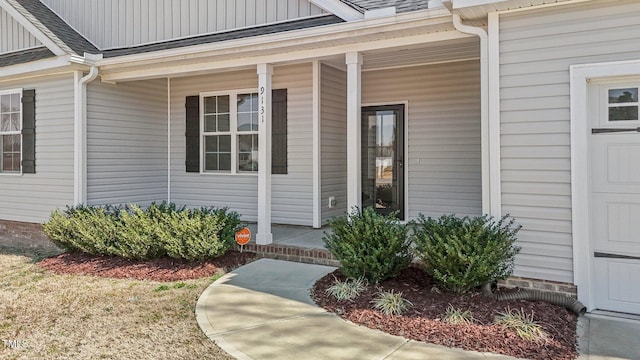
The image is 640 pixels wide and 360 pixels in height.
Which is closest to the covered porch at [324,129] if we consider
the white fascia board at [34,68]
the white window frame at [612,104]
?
the white fascia board at [34,68]

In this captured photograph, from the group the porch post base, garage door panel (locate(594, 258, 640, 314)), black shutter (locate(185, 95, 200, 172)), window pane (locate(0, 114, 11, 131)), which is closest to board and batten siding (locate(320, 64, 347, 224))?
the porch post base

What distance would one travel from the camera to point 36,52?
26.0ft

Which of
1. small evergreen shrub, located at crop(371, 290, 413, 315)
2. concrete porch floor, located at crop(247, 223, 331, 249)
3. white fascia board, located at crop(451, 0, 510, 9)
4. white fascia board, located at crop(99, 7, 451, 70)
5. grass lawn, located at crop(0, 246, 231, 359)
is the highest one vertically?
white fascia board, located at crop(99, 7, 451, 70)

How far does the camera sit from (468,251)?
4172mm

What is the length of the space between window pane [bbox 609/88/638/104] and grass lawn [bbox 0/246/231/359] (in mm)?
4059

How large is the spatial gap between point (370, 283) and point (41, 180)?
6.39 m

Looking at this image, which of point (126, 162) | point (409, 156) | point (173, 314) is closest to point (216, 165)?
point (126, 162)

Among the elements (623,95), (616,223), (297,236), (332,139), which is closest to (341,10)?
(332,139)

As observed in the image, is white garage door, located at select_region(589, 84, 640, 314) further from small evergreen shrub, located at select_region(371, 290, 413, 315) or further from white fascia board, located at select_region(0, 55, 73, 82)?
white fascia board, located at select_region(0, 55, 73, 82)

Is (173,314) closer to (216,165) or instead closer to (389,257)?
(389,257)

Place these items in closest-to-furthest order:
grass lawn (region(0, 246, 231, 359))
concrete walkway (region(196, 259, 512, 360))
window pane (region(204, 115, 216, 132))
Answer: concrete walkway (region(196, 259, 512, 360)), grass lawn (region(0, 246, 231, 359)), window pane (region(204, 115, 216, 132))

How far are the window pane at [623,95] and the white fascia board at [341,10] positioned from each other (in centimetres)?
286

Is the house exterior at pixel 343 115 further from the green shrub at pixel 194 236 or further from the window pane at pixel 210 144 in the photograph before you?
the green shrub at pixel 194 236

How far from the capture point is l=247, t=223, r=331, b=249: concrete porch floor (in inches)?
250
